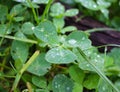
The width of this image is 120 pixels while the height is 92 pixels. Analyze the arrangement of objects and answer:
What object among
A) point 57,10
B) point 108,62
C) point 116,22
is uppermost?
point 57,10

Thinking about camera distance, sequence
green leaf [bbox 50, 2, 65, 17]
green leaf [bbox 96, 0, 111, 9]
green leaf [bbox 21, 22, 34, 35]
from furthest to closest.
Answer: green leaf [bbox 96, 0, 111, 9] < green leaf [bbox 50, 2, 65, 17] < green leaf [bbox 21, 22, 34, 35]

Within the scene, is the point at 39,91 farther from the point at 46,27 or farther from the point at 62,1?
the point at 62,1

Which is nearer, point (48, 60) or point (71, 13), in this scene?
point (48, 60)

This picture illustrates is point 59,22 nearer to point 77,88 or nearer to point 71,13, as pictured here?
point 71,13

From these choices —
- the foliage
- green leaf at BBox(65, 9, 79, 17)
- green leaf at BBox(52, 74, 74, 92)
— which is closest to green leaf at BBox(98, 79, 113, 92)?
the foliage

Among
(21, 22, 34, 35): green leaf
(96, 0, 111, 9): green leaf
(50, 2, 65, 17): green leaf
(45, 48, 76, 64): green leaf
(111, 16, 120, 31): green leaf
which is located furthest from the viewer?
(111, 16, 120, 31): green leaf

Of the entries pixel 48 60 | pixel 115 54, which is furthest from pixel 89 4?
pixel 48 60

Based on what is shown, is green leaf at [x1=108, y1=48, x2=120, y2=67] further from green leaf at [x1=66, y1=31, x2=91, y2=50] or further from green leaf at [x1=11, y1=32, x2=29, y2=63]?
green leaf at [x1=11, y1=32, x2=29, y2=63]

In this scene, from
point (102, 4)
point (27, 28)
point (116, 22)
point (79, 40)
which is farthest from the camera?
point (116, 22)

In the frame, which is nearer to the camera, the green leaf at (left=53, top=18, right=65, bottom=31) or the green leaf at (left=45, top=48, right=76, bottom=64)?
the green leaf at (left=45, top=48, right=76, bottom=64)
